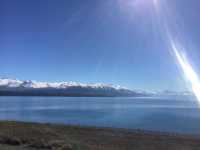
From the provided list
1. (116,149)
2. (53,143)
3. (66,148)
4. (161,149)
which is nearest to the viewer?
(66,148)

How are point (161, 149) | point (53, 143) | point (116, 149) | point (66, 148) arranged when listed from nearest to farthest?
1. point (66, 148)
2. point (53, 143)
3. point (116, 149)
4. point (161, 149)

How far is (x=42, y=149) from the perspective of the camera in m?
17.2

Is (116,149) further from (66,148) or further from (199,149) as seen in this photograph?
(199,149)

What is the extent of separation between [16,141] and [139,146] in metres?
9.77

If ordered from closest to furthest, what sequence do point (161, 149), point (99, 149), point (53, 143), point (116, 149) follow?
1. point (53, 143)
2. point (99, 149)
3. point (116, 149)
4. point (161, 149)

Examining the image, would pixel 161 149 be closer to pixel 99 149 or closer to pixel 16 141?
pixel 99 149

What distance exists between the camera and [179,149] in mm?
25031

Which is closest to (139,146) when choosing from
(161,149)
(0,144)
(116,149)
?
(161,149)

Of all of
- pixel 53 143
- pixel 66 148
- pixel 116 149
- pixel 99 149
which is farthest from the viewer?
pixel 116 149

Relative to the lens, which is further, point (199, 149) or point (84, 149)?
point (199, 149)

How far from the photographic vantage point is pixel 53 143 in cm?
1822

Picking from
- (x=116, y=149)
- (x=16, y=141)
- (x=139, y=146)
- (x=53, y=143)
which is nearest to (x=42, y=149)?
(x=53, y=143)

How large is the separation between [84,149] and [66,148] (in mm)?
2163

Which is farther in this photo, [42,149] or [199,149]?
[199,149]
